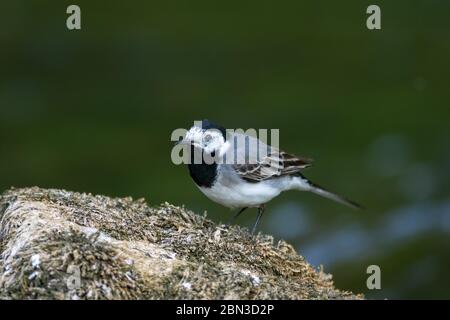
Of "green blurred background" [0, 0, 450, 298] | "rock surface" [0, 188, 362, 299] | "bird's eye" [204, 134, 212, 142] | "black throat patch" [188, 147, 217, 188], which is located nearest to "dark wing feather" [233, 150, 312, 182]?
"black throat patch" [188, 147, 217, 188]

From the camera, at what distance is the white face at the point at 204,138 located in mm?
Answer: 9703

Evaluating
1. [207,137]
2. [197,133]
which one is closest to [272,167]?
[207,137]

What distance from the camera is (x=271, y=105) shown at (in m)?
18.9

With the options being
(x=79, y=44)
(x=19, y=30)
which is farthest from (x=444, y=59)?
(x=19, y=30)

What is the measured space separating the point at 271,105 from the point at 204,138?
9.21 metres

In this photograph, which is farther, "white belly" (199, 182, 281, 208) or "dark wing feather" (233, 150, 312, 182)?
"dark wing feather" (233, 150, 312, 182)

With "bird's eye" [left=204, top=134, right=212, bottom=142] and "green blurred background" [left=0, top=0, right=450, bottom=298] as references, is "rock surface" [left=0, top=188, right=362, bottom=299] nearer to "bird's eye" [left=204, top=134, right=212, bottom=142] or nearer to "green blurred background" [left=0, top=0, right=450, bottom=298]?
"bird's eye" [left=204, top=134, right=212, bottom=142]

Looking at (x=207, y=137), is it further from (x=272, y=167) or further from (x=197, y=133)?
(x=272, y=167)

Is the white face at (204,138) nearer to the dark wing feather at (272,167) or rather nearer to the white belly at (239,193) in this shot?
the dark wing feather at (272,167)

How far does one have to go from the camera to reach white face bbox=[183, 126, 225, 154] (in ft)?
31.8

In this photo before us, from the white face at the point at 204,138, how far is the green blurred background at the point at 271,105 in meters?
5.48

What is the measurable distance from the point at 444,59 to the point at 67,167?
8.89 metres
